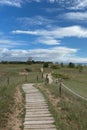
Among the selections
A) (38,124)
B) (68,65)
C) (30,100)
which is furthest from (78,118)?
(68,65)

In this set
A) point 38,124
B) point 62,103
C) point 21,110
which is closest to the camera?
point 38,124

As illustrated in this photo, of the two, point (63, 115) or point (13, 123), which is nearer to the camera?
point (13, 123)

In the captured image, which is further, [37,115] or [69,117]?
[37,115]

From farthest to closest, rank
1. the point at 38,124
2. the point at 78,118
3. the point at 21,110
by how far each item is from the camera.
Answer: the point at 21,110, the point at 78,118, the point at 38,124

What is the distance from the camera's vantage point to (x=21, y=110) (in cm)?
1422

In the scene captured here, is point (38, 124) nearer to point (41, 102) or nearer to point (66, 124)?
point (66, 124)

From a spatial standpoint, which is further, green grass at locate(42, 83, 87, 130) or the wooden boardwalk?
green grass at locate(42, 83, 87, 130)

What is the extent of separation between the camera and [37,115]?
1324 cm

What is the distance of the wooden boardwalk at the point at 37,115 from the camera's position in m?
11.8

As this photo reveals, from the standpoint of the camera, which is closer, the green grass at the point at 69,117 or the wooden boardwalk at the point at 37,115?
the wooden boardwalk at the point at 37,115

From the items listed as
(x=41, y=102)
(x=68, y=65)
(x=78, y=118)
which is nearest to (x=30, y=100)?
(x=41, y=102)

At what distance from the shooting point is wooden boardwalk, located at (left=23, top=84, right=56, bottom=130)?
1180cm

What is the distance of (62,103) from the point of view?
15.3m

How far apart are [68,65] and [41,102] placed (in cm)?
6335
